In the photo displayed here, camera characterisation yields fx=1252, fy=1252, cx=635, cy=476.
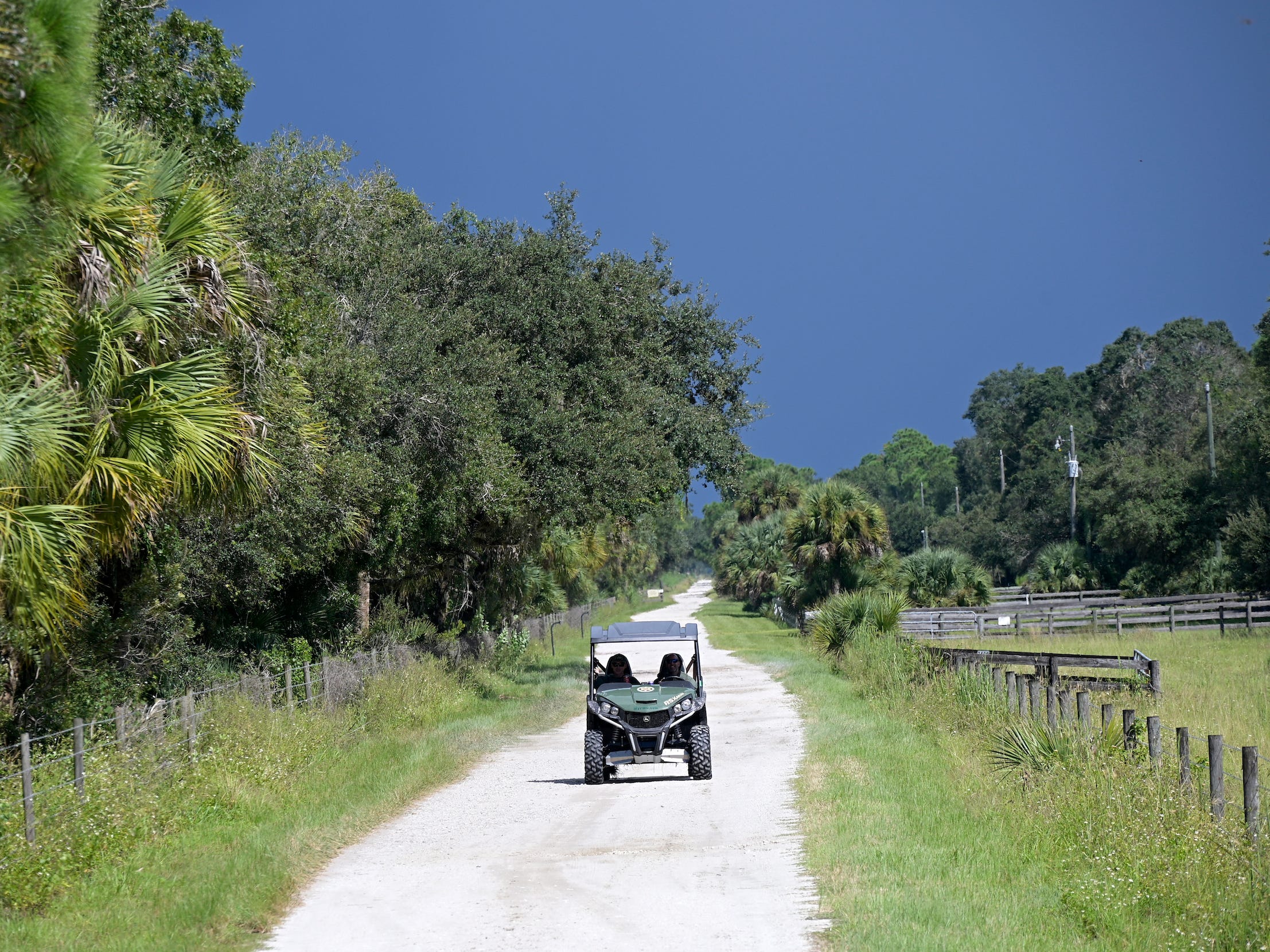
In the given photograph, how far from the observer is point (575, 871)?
9969 millimetres

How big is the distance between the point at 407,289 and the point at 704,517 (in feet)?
561

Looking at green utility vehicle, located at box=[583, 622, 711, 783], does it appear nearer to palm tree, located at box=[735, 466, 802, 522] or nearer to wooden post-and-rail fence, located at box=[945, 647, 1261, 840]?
wooden post-and-rail fence, located at box=[945, 647, 1261, 840]

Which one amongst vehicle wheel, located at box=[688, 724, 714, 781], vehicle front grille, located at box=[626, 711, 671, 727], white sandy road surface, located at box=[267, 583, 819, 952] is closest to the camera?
white sandy road surface, located at box=[267, 583, 819, 952]

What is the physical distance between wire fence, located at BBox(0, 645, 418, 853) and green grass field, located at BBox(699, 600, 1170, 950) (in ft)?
20.1

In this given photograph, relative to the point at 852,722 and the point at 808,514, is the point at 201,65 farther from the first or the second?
the point at 808,514

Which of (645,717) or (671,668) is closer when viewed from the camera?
(645,717)

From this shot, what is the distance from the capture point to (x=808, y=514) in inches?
1948

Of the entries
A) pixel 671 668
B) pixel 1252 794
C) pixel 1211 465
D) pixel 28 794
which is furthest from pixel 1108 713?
pixel 1211 465

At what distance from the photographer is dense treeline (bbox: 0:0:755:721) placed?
911 centimetres

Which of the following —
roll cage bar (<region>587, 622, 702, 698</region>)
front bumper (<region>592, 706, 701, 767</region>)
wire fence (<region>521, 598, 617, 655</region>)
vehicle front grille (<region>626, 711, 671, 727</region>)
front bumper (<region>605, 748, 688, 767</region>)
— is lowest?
wire fence (<region>521, 598, 617, 655</region>)

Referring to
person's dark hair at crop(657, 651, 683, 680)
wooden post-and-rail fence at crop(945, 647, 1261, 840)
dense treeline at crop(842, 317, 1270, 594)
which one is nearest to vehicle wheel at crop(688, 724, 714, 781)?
person's dark hair at crop(657, 651, 683, 680)

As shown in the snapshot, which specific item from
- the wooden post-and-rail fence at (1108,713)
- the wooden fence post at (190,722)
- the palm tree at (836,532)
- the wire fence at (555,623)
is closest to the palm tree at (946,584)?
the palm tree at (836,532)

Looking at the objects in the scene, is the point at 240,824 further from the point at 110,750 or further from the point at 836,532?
the point at 836,532

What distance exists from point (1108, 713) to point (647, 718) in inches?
247
